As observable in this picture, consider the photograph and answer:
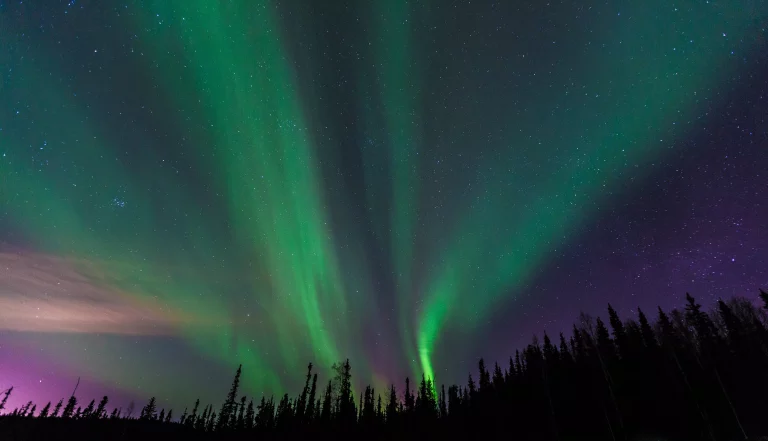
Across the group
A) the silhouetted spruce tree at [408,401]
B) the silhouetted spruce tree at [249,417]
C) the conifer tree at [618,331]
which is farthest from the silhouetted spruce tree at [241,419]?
→ the conifer tree at [618,331]

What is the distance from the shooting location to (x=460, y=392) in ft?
485

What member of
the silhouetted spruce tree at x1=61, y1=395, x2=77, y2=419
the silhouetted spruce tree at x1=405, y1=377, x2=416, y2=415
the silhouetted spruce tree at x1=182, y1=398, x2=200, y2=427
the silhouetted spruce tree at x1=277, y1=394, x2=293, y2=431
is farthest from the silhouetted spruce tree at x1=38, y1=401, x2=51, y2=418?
the silhouetted spruce tree at x1=405, y1=377, x2=416, y2=415

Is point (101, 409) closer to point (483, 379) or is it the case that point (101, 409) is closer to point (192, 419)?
point (192, 419)

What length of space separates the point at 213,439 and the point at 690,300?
140m

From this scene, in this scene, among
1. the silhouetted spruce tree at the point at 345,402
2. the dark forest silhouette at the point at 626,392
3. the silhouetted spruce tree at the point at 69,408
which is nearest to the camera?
the dark forest silhouette at the point at 626,392

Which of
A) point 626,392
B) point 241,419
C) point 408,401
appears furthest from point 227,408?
point 626,392

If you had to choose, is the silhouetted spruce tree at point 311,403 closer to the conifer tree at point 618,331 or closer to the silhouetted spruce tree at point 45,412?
the conifer tree at point 618,331

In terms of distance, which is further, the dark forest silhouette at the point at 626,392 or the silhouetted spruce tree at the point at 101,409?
the silhouetted spruce tree at the point at 101,409

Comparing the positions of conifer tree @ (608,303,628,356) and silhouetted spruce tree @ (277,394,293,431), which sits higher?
conifer tree @ (608,303,628,356)

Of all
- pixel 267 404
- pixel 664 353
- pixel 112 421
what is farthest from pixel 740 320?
pixel 112 421

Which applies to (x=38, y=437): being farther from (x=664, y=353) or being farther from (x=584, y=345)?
(x=664, y=353)

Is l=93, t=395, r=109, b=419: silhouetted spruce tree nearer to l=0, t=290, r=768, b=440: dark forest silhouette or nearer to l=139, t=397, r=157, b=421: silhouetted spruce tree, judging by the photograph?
l=139, t=397, r=157, b=421: silhouetted spruce tree

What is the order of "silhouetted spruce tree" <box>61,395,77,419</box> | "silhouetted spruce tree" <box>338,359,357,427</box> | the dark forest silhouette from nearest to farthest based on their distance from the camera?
the dark forest silhouette, "silhouetted spruce tree" <box>338,359,357,427</box>, "silhouetted spruce tree" <box>61,395,77,419</box>

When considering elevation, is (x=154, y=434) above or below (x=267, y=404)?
below
